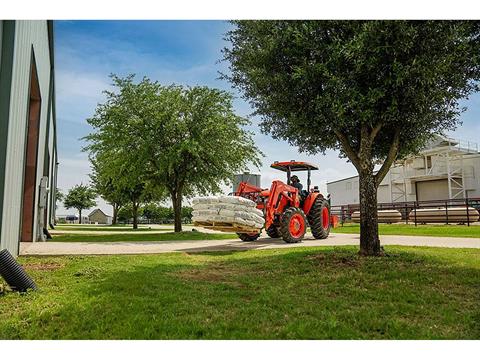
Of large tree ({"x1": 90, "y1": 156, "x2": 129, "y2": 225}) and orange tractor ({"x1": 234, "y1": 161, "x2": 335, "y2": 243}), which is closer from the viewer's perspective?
orange tractor ({"x1": 234, "y1": 161, "x2": 335, "y2": 243})

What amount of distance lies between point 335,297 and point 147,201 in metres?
28.1

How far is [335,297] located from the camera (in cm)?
578

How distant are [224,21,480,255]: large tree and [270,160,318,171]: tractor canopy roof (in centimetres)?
513

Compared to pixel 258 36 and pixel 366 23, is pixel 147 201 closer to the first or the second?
pixel 258 36

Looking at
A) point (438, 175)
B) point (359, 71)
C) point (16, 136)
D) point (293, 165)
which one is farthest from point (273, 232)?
point (438, 175)

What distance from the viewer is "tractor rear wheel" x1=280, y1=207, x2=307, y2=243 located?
1351cm

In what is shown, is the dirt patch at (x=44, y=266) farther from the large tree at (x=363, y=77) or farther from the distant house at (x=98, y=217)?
the distant house at (x=98, y=217)

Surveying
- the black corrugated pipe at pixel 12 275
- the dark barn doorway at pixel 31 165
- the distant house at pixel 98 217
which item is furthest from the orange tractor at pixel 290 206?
the distant house at pixel 98 217

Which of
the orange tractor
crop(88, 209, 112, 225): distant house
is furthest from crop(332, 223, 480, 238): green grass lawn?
crop(88, 209, 112, 225): distant house

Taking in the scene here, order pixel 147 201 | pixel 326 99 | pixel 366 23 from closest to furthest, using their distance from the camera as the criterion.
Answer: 1. pixel 366 23
2. pixel 326 99
3. pixel 147 201

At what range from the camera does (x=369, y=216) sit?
881 centimetres

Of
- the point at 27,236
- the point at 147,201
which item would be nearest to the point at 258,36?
the point at 27,236

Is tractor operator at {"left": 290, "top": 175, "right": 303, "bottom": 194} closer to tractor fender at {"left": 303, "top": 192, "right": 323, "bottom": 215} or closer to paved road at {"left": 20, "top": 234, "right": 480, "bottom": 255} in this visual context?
tractor fender at {"left": 303, "top": 192, "right": 323, "bottom": 215}
